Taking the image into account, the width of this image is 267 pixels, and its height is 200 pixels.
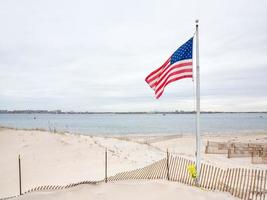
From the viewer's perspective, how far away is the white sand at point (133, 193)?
44.0 ft

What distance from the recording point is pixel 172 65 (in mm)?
13148

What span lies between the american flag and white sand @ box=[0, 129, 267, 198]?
8546 millimetres

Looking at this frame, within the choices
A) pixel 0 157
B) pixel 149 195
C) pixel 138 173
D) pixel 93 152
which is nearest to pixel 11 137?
pixel 0 157

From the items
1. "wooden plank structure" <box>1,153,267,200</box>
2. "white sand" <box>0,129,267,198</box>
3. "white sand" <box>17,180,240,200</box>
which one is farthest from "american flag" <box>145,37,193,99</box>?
"white sand" <box>0,129,267,198</box>

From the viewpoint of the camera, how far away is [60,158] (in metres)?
25.0

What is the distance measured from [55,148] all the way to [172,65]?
16783 millimetres

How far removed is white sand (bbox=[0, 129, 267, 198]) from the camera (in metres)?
20.1

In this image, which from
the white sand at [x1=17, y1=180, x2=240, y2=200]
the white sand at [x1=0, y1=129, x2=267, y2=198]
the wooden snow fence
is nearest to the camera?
the white sand at [x1=17, y1=180, x2=240, y2=200]

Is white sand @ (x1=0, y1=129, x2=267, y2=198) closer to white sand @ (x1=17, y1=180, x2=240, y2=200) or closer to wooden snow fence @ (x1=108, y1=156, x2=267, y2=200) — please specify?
wooden snow fence @ (x1=108, y1=156, x2=267, y2=200)

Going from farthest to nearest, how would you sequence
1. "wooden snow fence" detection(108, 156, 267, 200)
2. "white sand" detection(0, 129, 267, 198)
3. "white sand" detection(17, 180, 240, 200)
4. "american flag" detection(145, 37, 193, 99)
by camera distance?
"white sand" detection(0, 129, 267, 198), "wooden snow fence" detection(108, 156, 267, 200), "white sand" detection(17, 180, 240, 200), "american flag" detection(145, 37, 193, 99)

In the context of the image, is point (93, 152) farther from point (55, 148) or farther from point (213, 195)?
point (213, 195)

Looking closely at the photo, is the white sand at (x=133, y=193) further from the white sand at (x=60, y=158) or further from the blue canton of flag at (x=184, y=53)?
the blue canton of flag at (x=184, y=53)

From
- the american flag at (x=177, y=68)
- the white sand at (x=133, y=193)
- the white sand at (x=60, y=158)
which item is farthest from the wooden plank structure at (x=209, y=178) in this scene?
the american flag at (x=177, y=68)

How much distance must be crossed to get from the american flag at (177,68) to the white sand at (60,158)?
8.55m
